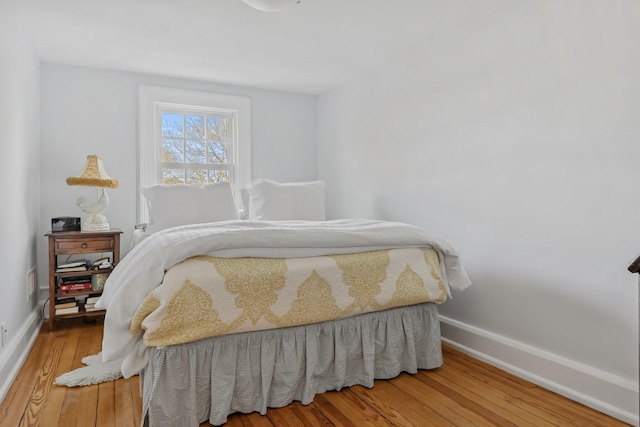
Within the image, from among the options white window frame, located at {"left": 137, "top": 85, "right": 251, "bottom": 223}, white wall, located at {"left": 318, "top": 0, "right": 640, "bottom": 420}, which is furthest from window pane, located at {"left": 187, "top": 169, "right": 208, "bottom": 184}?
white wall, located at {"left": 318, "top": 0, "right": 640, "bottom": 420}

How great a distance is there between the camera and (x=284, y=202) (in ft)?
11.5

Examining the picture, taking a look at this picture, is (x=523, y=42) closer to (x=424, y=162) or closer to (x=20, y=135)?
(x=424, y=162)

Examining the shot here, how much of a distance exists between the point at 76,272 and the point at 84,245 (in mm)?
215

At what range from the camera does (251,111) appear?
4.32 m

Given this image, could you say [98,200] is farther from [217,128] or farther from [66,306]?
[217,128]

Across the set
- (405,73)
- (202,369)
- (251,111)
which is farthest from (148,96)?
(202,369)

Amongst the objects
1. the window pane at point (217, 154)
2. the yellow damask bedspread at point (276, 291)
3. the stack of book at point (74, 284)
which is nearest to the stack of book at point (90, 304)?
the stack of book at point (74, 284)

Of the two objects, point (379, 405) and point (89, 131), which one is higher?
point (89, 131)

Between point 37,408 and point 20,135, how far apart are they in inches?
70.1

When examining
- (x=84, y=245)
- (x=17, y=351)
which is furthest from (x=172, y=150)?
(x=17, y=351)

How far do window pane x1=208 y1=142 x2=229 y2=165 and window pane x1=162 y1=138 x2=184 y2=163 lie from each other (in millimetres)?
294

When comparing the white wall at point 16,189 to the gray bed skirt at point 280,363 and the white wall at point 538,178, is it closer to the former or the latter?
the gray bed skirt at point 280,363

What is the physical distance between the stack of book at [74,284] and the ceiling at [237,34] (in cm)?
181

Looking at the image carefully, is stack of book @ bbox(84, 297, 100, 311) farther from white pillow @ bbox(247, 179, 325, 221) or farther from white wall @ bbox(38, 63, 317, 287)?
white pillow @ bbox(247, 179, 325, 221)
